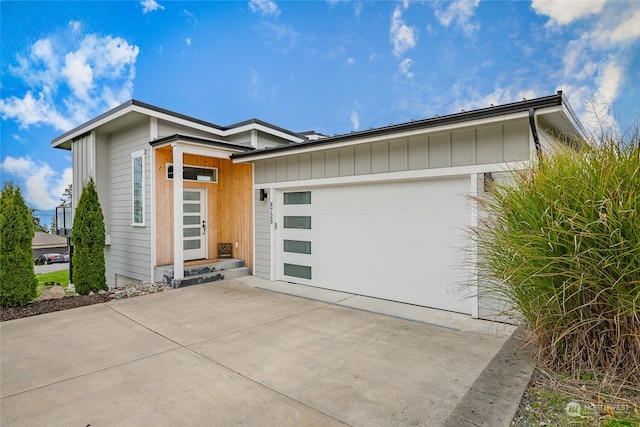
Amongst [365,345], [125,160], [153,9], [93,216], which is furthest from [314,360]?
[153,9]

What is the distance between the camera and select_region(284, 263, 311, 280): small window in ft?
23.2

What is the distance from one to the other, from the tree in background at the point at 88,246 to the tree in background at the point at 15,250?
813mm

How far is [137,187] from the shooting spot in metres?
8.25

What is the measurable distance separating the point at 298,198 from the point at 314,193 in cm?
46

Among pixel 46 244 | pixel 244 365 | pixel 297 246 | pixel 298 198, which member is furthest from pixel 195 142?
pixel 46 244

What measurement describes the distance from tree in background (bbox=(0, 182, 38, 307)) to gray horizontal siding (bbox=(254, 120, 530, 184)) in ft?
14.9

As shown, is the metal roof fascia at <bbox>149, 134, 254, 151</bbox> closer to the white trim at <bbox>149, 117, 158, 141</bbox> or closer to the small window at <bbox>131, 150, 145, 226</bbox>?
the white trim at <bbox>149, 117, 158, 141</bbox>

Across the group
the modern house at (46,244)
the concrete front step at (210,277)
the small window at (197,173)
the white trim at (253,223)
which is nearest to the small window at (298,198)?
the white trim at (253,223)

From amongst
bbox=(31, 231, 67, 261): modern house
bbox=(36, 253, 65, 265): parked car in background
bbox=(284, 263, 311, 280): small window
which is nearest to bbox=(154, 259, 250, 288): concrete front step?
bbox=(284, 263, 311, 280): small window

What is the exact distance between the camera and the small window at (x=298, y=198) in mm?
7012

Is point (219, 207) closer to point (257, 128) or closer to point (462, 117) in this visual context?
point (257, 128)

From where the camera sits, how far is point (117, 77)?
26375 millimetres

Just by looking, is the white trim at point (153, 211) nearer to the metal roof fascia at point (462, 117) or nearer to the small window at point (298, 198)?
the small window at point (298, 198)

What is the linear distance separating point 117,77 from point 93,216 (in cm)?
2505
